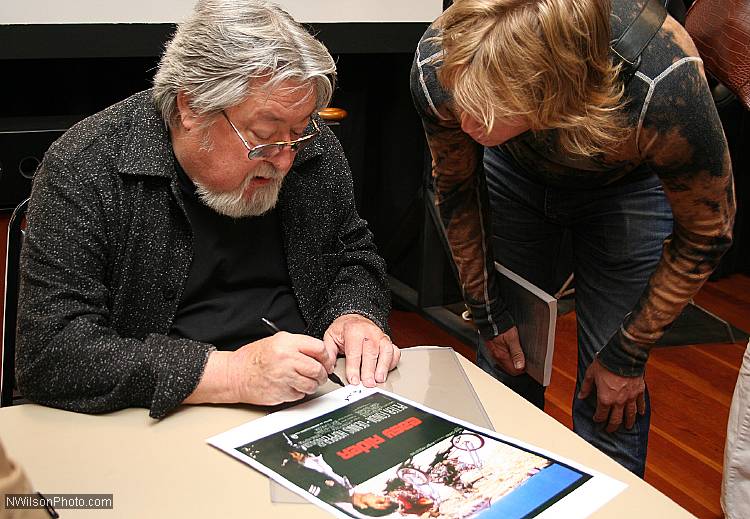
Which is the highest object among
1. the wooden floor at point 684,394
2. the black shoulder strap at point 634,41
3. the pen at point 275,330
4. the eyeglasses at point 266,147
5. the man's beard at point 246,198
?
the black shoulder strap at point 634,41

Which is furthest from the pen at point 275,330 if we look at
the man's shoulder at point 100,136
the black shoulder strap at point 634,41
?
the black shoulder strap at point 634,41

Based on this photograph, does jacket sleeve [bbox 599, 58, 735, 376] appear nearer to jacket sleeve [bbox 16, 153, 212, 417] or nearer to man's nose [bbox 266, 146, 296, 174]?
man's nose [bbox 266, 146, 296, 174]

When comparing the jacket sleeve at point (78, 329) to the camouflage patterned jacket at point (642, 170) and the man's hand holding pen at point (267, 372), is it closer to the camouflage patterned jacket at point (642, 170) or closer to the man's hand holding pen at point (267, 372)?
the man's hand holding pen at point (267, 372)

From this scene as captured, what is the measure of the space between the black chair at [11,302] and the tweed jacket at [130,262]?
10cm

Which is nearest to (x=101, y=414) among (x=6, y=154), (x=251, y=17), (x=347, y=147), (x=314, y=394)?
(x=314, y=394)

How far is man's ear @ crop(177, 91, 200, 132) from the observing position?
1376 millimetres

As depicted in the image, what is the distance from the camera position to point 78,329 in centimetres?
123

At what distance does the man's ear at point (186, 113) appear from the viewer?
138 cm

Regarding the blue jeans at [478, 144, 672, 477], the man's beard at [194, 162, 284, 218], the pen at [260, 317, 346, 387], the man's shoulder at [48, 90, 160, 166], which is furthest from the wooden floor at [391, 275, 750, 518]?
the man's shoulder at [48, 90, 160, 166]

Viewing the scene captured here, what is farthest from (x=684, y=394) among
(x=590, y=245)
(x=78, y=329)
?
(x=78, y=329)

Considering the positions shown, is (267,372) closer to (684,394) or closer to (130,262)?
(130,262)

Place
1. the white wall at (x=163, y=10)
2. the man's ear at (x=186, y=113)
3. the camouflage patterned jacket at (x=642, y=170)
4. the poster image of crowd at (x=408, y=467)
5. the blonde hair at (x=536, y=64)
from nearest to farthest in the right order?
1. the poster image of crowd at (x=408, y=467)
2. the blonde hair at (x=536, y=64)
3. the camouflage patterned jacket at (x=642, y=170)
4. the man's ear at (x=186, y=113)
5. the white wall at (x=163, y=10)

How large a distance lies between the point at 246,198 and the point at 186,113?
0.55 feet

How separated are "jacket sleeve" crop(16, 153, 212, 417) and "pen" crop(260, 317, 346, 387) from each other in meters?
0.17
